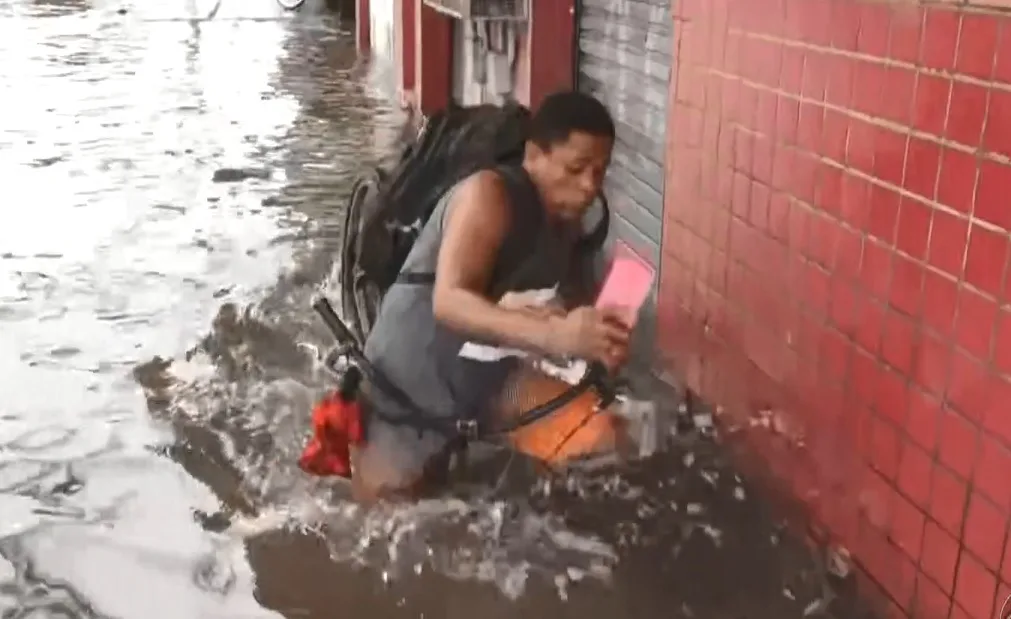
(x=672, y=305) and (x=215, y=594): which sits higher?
(x=672, y=305)

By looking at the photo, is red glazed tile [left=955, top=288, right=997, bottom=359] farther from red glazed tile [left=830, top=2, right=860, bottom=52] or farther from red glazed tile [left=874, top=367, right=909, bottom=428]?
red glazed tile [left=830, top=2, right=860, bottom=52]

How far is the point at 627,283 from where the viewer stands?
3008mm

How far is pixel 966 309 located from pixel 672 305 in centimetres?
189

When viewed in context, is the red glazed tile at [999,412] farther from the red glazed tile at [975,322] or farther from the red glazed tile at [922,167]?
the red glazed tile at [922,167]

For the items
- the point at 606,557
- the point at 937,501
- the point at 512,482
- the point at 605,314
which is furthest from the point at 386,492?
the point at 937,501

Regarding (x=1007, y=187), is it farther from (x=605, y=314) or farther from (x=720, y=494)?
(x=720, y=494)

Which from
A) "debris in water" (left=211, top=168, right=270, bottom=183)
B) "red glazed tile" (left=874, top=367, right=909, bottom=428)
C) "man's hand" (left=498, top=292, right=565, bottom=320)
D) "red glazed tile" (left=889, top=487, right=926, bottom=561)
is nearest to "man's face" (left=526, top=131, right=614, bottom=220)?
"man's hand" (left=498, top=292, right=565, bottom=320)

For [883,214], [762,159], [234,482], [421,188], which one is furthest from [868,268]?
[234,482]

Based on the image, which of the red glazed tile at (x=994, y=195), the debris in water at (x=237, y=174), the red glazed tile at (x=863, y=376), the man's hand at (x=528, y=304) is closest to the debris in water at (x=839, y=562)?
Answer: the red glazed tile at (x=863, y=376)

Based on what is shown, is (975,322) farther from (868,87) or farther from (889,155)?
(868,87)

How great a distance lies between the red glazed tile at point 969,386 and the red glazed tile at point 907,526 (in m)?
0.34

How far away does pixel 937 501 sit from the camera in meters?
2.78

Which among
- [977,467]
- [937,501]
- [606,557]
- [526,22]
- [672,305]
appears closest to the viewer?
[977,467]

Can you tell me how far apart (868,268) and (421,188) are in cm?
142
